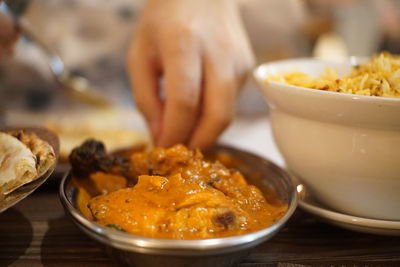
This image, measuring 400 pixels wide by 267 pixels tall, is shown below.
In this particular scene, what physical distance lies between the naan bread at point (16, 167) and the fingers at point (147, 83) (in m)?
0.33

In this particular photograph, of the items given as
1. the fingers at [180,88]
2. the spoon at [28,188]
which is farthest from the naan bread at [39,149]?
the fingers at [180,88]

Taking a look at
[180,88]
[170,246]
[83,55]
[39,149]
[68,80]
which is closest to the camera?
[170,246]

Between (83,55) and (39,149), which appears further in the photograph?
(83,55)

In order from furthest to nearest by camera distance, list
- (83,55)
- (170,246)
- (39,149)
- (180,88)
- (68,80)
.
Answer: (83,55), (68,80), (180,88), (39,149), (170,246)

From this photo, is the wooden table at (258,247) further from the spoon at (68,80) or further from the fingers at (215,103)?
the spoon at (68,80)

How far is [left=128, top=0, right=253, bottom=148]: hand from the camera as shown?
0.72 metres

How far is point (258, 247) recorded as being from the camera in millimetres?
498

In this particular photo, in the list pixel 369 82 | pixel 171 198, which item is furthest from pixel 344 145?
pixel 171 198

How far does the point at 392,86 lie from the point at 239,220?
0.27 metres

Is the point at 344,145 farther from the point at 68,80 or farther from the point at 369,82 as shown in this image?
the point at 68,80

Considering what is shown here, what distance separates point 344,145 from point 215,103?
28 cm

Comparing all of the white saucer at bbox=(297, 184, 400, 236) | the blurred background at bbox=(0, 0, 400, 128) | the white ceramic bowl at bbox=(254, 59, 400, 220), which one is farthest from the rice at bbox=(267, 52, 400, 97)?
the blurred background at bbox=(0, 0, 400, 128)

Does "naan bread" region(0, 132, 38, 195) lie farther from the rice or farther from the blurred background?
the blurred background

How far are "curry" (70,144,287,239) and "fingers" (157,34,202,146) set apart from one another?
0.16m
